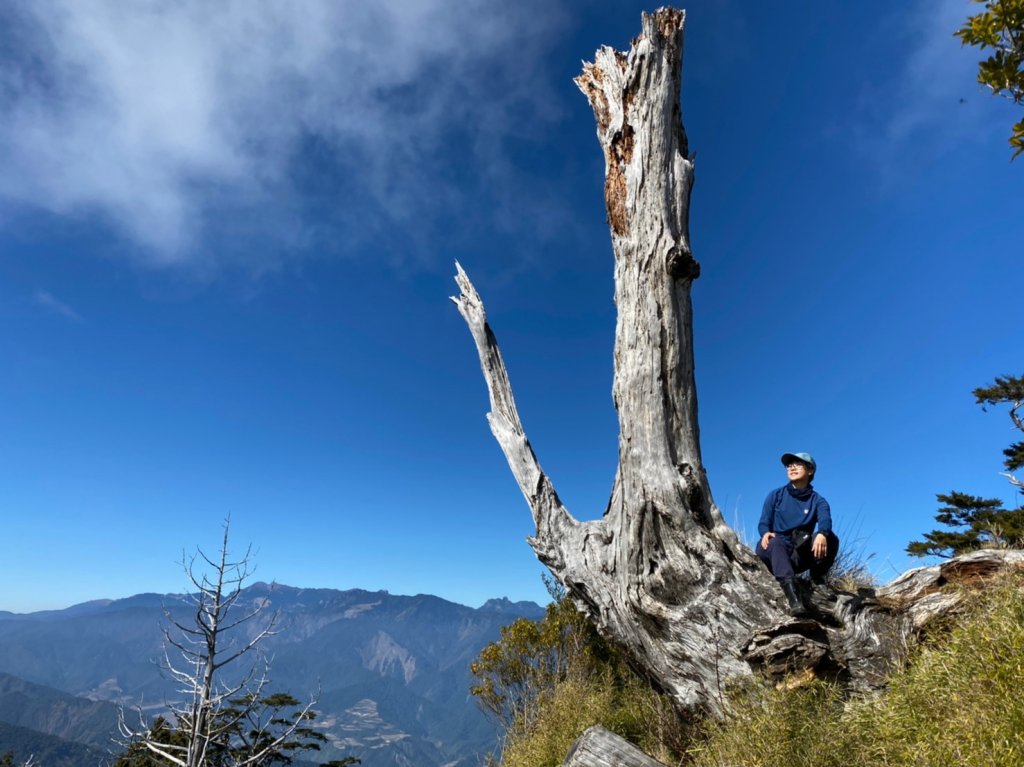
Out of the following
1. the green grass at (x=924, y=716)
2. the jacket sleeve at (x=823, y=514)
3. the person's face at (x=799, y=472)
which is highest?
the person's face at (x=799, y=472)

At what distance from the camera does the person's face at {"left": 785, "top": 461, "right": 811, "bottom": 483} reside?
531 centimetres

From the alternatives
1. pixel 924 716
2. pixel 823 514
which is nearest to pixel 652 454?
pixel 823 514

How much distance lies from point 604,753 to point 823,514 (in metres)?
2.87

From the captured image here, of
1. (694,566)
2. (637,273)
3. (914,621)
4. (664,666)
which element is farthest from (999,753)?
(637,273)

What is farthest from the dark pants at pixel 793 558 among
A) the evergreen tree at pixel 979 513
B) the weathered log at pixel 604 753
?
the evergreen tree at pixel 979 513

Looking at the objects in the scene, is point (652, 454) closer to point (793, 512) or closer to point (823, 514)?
point (793, 512)

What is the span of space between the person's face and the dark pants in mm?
570

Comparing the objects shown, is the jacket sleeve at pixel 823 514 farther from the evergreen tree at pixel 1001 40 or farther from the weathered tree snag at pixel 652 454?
the evergreen tree at pixel 1001 40

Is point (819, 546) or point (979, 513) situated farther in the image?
point (979, 513)

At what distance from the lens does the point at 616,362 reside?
18.9ft

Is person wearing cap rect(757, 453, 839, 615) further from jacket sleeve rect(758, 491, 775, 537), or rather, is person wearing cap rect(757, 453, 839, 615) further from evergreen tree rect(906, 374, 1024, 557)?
evergreen tree rect(906, 374, 1024, 557)

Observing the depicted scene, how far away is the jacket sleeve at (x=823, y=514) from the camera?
487cm

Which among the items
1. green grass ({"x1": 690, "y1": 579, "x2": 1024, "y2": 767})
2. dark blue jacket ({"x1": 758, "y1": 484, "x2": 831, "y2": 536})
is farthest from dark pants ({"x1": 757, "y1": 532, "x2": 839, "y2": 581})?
green grass ({"x1": 690, "y1": 579, "x2": 1024, "y2": 767})

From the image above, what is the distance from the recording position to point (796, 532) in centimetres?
514
